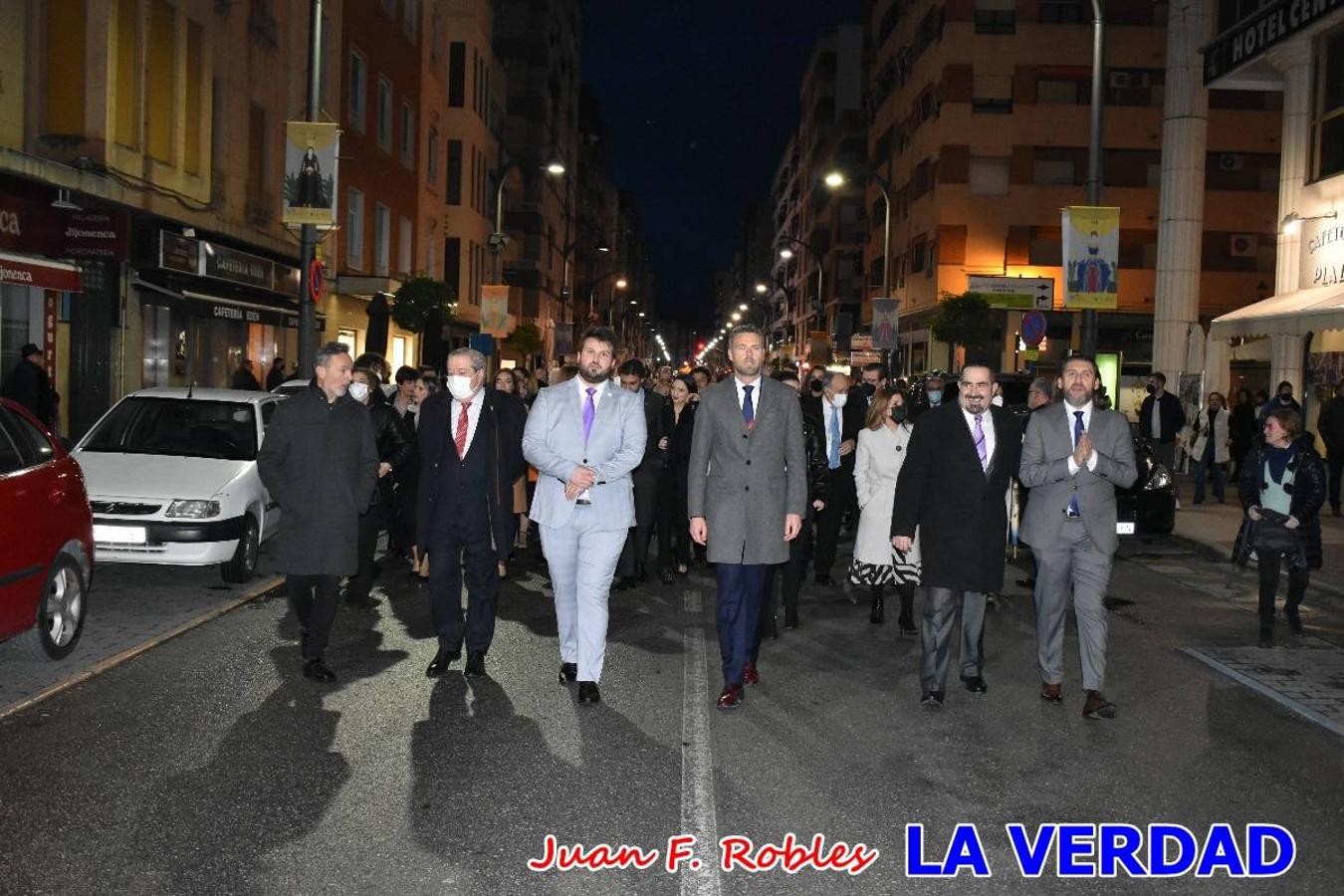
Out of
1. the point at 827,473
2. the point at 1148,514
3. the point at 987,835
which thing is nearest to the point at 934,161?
the point at 1148,514

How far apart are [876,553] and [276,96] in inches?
825

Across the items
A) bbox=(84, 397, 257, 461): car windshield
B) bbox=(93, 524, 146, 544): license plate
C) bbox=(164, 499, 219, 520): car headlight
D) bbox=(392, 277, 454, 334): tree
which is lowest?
bbox=(93, 524, 146, 544): license plate

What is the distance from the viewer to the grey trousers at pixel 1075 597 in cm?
690

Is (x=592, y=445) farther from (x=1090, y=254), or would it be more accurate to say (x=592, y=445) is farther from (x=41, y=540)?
(x=1090, y=254)

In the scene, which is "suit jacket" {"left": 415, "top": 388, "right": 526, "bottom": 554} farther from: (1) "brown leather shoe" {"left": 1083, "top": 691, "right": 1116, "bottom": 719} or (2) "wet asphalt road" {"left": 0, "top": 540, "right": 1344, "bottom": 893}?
(1) "brown leather shoe" {"left": 1083, "top": 691, "right": 1116, "bottom": 719}

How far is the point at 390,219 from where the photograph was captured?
35094 mm

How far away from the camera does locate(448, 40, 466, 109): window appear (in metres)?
45.3

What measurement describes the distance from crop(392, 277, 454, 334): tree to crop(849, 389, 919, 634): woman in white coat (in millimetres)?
22219

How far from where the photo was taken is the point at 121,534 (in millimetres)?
9695

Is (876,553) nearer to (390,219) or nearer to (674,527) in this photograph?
(674,527)

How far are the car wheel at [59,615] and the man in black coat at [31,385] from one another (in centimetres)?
887

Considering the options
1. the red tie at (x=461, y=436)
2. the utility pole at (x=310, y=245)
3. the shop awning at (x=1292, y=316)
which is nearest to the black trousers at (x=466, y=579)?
the red tie at (x=461, y=436)

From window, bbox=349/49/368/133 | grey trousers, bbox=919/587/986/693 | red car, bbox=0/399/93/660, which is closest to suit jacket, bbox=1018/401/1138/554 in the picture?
grey trousers, bbox=919/587/986/693

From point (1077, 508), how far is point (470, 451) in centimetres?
350
